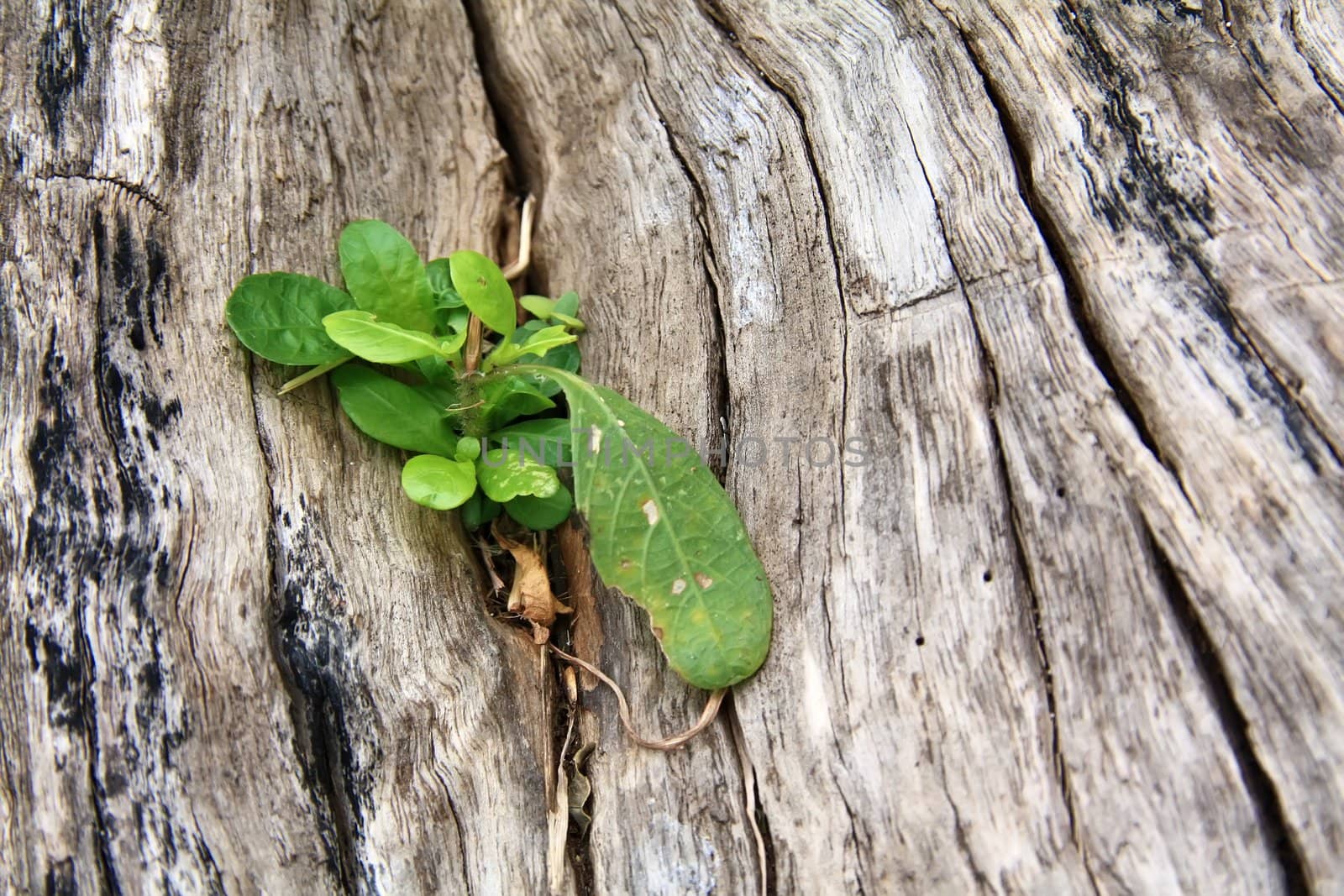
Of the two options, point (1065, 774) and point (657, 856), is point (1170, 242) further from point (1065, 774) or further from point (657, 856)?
point (657, 856)

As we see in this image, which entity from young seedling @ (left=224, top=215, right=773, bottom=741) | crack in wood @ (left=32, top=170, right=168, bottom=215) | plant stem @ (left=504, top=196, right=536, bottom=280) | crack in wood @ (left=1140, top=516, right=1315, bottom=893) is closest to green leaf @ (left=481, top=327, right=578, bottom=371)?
young seedling @ (left=224, top=215, right=773, bottom=741)

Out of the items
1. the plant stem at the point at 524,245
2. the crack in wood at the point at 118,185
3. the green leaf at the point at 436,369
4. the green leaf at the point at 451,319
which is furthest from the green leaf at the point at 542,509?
the crack in wood at the point at 118,185

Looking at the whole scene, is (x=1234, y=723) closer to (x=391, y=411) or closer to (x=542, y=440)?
(x=542, y=440)

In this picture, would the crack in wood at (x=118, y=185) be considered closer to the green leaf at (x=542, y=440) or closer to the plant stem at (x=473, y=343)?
the plant stem at (x=473, y=343)

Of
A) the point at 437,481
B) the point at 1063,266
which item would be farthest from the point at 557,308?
the point at 1063,266

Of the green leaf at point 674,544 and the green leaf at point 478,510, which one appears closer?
the green leaf at point 674,544
